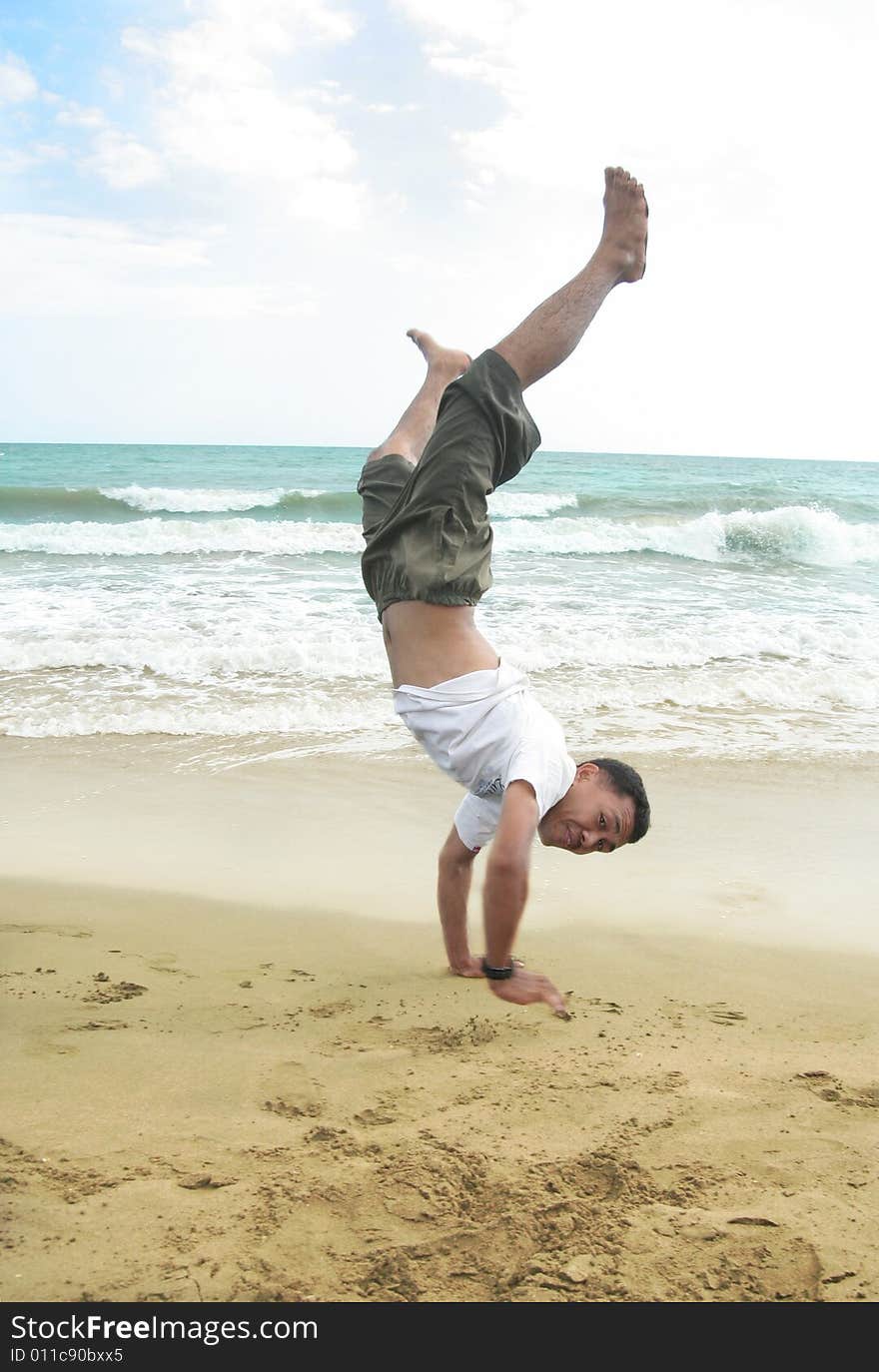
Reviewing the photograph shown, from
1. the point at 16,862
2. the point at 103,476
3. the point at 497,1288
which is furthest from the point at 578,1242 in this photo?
the point at 103,476

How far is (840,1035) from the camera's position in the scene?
3.55 meters

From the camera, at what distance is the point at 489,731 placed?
3242 mm

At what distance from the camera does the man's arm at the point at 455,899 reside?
377cm

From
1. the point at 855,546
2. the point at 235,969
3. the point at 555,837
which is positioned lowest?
the point at 235,969

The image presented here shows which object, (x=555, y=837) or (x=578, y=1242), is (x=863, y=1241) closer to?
(x=578, y=1242)

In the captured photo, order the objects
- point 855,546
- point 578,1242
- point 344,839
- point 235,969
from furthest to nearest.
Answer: point 855,546
point 344,839
point 235,969
point 578,1242

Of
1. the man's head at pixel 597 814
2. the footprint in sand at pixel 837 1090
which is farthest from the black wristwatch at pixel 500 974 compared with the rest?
the footprint in sand at pixel 837 1090

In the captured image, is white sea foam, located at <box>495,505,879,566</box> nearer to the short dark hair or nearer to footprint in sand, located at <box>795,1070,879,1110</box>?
the short dark hair

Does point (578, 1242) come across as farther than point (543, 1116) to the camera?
No

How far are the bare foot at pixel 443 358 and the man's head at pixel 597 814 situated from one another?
171cm

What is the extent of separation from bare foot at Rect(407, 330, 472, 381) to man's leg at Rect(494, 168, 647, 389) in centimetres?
54

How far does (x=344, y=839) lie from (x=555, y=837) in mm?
2239

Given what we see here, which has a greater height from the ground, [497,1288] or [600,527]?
[600,527]

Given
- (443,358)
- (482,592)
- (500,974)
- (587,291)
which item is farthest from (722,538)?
(500,974)
